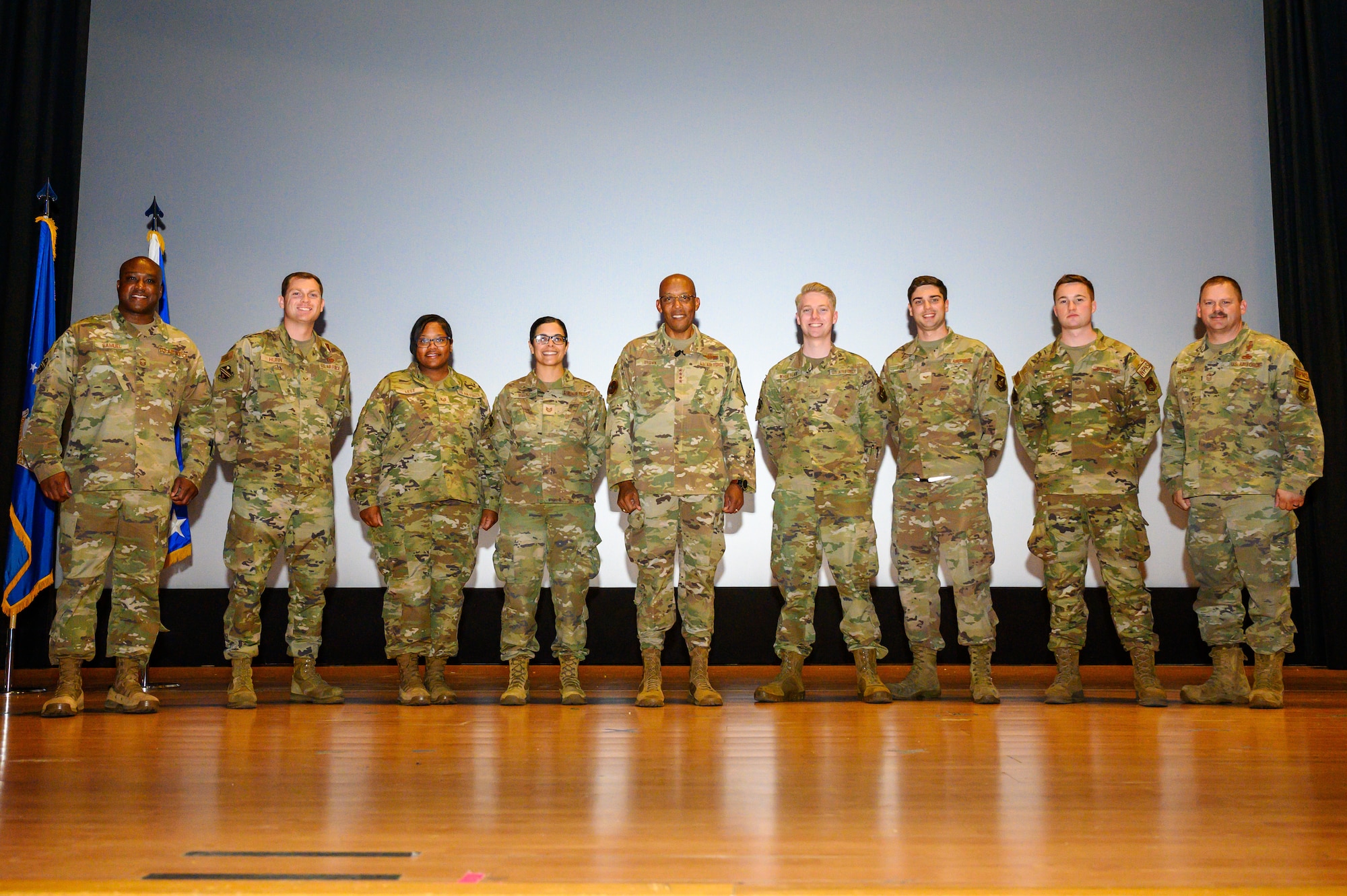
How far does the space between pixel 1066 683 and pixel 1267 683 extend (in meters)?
0.70

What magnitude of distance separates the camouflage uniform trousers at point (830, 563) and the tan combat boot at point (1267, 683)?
52.8 inches

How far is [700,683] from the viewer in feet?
11.6

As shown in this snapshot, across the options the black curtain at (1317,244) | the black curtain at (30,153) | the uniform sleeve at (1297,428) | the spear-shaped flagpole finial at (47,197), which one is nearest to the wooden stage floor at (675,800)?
the uniform sleeve at (1297,428)

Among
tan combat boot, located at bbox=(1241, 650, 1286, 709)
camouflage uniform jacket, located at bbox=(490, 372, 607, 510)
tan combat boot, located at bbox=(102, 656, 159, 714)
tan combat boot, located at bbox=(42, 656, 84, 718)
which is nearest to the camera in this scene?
tan combat boot, located at bbox=(42, 656, 84, 718)

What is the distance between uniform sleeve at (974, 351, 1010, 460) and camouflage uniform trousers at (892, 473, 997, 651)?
0.15 meters

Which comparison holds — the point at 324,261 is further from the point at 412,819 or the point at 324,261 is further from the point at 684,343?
the point at 412,819

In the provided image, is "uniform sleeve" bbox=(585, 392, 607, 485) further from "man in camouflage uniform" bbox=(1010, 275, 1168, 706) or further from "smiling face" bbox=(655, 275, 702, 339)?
"man in camouflage uniform" bbox=(1010, 275, 1168, 706)

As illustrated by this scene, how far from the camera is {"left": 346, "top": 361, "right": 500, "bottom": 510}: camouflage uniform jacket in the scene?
3750 mm

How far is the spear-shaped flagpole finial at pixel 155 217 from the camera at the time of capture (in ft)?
14.4

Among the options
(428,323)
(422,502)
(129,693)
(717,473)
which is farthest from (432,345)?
(129,693)

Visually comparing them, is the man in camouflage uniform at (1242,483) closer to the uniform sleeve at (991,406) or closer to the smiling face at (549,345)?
the uniform sleeve at (991,406)

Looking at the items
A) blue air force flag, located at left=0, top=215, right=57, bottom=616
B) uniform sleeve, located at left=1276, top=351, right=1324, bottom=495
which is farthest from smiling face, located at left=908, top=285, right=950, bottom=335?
blue air force flag, located at left=0, top=215, right=57, bottom=616

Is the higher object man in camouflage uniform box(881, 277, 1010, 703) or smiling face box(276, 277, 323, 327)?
smiling face box(276, 277, 323, 327)

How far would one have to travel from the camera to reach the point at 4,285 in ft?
13.4
